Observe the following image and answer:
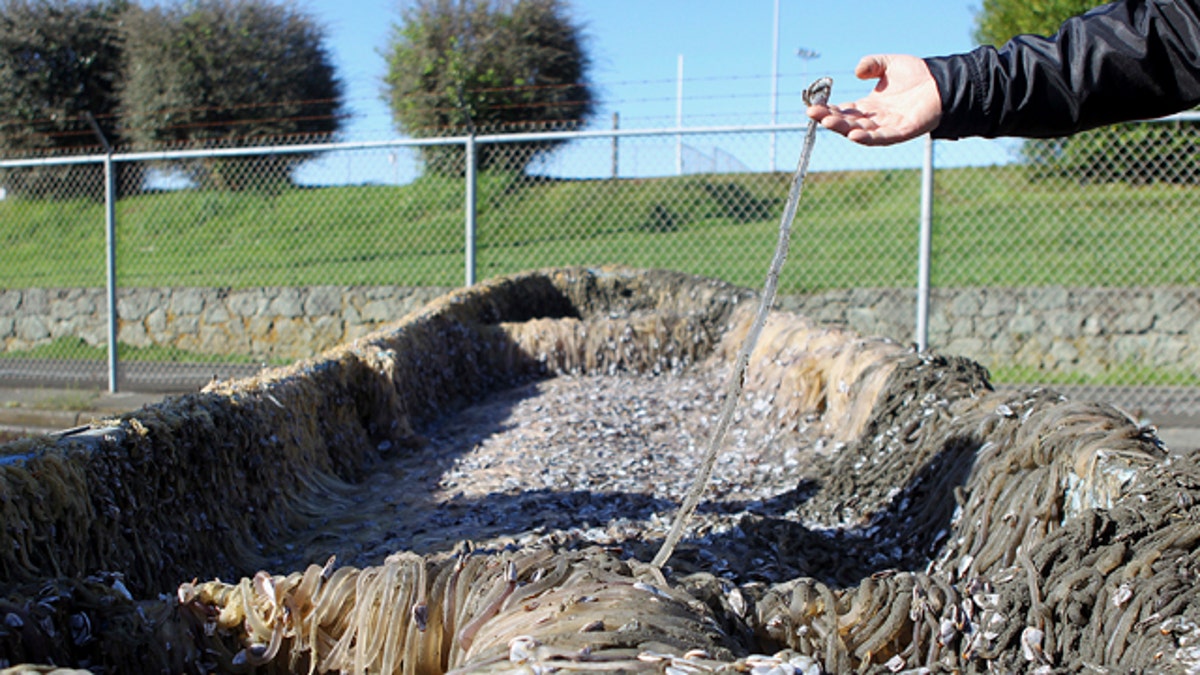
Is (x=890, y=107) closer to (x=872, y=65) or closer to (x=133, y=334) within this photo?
(x=872, y=65)

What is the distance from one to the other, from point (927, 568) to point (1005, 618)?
0.80 m

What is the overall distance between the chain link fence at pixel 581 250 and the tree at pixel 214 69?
3.18m

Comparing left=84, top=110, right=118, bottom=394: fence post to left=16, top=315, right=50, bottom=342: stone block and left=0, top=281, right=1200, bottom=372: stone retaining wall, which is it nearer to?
left=0, top=281, right=1200, bottom=372: stone retaining wall

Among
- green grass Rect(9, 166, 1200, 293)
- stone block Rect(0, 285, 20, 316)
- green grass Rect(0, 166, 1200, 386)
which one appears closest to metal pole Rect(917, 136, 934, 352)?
green grass Rect(0, 166, 1200, 386)

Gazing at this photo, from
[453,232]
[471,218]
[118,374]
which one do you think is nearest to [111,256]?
[118,374]

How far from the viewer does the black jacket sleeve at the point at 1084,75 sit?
148 cm

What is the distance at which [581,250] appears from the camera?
28.9 ft

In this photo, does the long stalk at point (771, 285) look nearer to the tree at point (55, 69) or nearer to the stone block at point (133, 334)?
the stone block at point (133, 334)

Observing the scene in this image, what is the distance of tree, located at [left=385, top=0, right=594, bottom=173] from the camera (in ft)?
38.2

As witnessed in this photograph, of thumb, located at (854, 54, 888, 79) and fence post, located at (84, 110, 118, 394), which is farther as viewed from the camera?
fence post, located at (84, 110, 118, 394)

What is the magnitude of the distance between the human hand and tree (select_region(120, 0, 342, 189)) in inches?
496

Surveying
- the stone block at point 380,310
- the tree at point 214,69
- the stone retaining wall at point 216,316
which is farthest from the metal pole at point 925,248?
the tree at point 214,69

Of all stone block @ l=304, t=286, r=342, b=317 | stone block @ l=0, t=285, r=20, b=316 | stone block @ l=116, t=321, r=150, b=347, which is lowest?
stone block @ l=116, t=321, r=150, b=347

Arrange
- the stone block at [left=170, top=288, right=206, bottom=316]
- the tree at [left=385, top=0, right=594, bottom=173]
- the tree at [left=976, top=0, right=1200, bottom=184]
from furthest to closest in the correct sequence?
the tree at [left=385, top=0, right=594, bottom=173] → the stone block at [left=170, top=288, right=206, bottom=316] → the tree at [left=976, top=0, right=1200, bottom=184]
